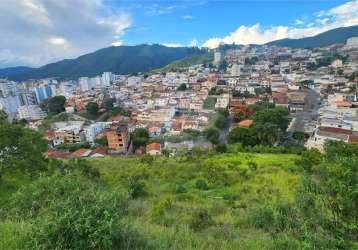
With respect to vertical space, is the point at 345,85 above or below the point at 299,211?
below

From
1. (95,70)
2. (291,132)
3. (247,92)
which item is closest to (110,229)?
(291,132)

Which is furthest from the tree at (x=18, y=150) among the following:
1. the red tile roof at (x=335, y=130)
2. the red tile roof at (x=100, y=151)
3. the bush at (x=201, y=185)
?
the red tile roof at (x=335, y=130)

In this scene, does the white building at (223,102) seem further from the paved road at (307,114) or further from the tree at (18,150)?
the tree at (18,150)

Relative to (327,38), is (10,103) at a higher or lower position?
lower

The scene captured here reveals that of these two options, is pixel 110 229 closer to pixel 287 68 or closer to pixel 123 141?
pixel 123 141

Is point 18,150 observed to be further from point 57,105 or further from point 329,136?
point 57,105

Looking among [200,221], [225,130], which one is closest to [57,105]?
[225,130]
